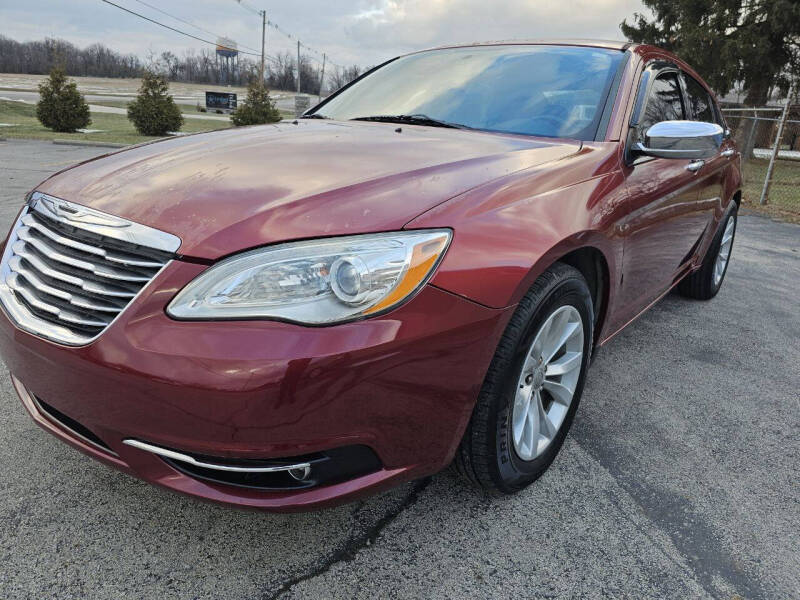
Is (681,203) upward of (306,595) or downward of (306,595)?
upward

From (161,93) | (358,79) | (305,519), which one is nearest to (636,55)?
(358,79)

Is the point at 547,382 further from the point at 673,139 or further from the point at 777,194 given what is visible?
the point at 777,194

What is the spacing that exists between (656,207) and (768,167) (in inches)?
480

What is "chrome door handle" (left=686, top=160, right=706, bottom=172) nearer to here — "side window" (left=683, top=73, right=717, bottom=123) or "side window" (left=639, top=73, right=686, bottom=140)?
"side window" (left=639, top=73, right=686, bottom=140)

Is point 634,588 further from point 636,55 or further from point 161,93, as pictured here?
point 161,93

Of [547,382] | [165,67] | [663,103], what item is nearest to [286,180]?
[547,382]

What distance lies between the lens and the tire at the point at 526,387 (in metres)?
1.73

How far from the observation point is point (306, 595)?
1.58m

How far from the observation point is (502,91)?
2.71 metres

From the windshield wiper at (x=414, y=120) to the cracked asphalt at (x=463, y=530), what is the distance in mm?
1390

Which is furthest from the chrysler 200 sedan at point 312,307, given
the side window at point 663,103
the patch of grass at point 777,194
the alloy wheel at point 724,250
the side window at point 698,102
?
the patch of grass at point 777,194

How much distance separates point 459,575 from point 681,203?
7.14 ft

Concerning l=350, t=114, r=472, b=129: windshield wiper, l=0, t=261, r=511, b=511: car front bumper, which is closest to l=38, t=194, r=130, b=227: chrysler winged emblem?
l=0, t=261, r=511, b=511: car front bumper

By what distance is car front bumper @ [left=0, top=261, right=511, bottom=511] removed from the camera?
1.34 metres
